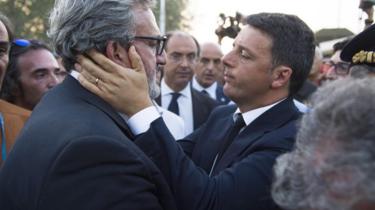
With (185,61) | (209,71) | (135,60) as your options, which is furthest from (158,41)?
(209,71)

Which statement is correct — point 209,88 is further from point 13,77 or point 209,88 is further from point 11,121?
point 11,121

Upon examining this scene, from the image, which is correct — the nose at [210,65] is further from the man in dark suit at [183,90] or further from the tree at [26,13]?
the tree at [26,13]

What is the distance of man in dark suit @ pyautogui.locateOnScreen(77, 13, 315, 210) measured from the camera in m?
2.26

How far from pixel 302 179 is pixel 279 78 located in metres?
1.52

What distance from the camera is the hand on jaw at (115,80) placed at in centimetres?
220

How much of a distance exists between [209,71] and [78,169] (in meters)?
6.09

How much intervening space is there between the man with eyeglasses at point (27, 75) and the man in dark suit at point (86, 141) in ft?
7.05

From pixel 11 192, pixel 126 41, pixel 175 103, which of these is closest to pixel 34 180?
pixel 11 192

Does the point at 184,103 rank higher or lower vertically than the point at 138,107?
lower

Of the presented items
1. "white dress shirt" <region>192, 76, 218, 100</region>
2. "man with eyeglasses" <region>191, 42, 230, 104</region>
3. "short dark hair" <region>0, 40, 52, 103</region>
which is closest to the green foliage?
"man with eyeglasses" <region>191, 42, 230, 104</region>

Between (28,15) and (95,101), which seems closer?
(95,101)

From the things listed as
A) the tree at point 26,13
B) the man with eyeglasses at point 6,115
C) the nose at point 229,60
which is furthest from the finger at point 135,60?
the tree at point 26,13

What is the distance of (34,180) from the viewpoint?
1932 mm

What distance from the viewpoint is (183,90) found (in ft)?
19.9
